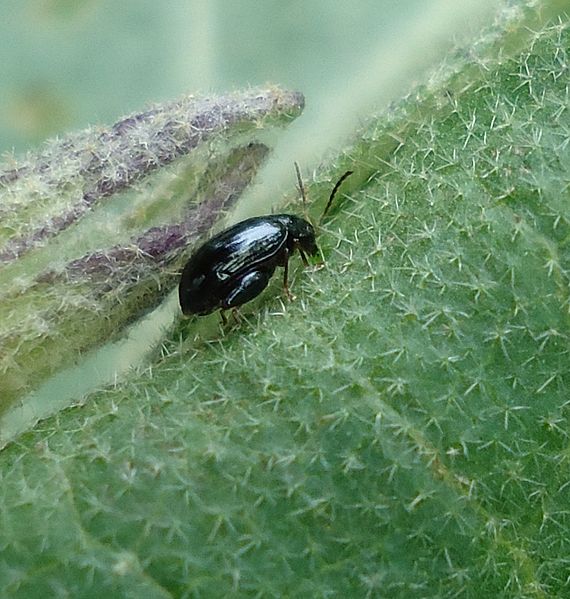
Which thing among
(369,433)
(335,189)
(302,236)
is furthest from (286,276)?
(369,433)

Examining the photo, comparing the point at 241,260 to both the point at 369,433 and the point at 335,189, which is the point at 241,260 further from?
the point at 369,433

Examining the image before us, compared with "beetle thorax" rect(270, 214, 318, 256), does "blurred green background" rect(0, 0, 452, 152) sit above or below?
above

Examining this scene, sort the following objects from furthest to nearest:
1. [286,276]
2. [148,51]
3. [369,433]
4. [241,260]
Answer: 1. [148,51]
2. [241,260]
3. [286,276]
4. [369,433]

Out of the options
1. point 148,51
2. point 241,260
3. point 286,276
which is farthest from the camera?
point 148,51

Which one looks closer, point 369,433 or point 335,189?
point 369,433

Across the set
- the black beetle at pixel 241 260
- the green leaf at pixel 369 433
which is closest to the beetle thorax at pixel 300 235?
the black beetle at pixel 241 260

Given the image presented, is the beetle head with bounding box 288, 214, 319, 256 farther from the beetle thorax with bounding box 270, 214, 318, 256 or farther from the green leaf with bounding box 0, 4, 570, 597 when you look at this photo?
the green leaf with bounding box 0, 4, 570, 597

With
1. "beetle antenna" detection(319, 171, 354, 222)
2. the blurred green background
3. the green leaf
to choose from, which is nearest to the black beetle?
"beetle antenna" detection(319, 171, 354, 222)

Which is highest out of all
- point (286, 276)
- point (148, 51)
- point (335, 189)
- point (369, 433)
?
point (148, 51)
